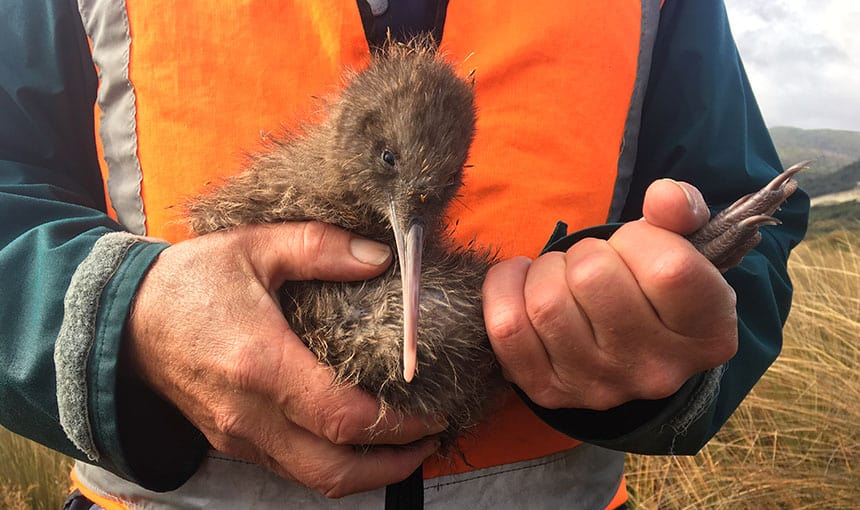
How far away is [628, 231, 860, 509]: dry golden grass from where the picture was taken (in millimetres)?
3572

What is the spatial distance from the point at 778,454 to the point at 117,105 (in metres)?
3.78

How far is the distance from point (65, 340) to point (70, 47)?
2.86 feet

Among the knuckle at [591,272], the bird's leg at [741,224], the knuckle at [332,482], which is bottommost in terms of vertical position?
the knuckle at [332,482]

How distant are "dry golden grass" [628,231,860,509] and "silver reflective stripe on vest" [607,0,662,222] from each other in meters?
2.31

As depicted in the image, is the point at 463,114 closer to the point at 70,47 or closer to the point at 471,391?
the point at 471,391

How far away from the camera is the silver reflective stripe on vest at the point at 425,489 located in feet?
5.42

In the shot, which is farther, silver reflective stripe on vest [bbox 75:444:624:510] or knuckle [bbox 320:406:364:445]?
silver reflective stripe on vest [bbox 75:444:624:510]

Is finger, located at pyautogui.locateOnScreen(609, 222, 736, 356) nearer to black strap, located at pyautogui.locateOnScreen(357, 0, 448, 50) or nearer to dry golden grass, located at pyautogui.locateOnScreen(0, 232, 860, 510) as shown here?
black strap, located at pyautogui.locateOnScreen(357, 0, 448, 50)

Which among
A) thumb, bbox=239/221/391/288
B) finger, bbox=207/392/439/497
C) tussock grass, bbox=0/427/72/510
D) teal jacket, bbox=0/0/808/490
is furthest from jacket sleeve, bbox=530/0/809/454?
tussock grass, bbox=0/427/72/510

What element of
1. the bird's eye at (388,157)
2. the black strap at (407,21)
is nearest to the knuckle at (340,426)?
the bird's eye at (388,157)

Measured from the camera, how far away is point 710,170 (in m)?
1.88

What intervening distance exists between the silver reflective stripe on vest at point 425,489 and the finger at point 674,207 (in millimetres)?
793

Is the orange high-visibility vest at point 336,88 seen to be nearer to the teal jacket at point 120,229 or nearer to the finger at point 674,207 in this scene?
the teal jacket at point 120,229

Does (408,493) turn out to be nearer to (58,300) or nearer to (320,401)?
(320,401)
